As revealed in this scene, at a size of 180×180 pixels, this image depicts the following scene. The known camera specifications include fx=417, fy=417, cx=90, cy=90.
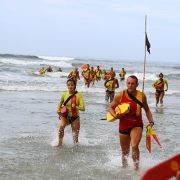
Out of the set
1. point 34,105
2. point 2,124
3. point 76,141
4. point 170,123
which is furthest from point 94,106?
point 76,141

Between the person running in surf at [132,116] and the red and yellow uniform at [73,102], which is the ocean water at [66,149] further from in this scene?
the red and yellow uniform at [73,102]

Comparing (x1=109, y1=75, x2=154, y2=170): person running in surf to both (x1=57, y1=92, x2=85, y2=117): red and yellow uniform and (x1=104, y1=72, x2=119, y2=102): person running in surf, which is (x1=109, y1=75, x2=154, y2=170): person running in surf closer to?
(x1=57, y1=92, x2=85, y2=117): red and yellow uniform

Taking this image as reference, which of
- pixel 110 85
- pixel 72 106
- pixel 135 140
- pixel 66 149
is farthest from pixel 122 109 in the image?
pixel 110 85

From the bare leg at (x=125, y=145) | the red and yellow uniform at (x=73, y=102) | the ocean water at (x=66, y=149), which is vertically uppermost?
the red and yellow uniform at (x=73, y=102)

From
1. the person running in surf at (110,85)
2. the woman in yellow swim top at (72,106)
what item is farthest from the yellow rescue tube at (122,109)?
the person running in surf at (110,85)

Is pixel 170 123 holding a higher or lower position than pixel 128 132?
lower

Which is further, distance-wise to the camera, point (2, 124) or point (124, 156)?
point (2, 124)

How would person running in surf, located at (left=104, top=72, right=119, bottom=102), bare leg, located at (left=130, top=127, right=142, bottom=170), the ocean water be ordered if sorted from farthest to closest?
person running in surf, located at (left=104, top=72, right=119, bottom=102) → the ocean water → bare leg, located at (left=130, top=127, right=142, bottom=170)

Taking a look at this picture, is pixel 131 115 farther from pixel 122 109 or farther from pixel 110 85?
pixel 110 85

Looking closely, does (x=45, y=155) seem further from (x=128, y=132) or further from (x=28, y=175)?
(x=128, y=132)

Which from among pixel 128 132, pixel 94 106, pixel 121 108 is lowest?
pixel 94 106

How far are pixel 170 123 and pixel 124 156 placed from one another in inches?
245

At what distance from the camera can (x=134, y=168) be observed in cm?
695

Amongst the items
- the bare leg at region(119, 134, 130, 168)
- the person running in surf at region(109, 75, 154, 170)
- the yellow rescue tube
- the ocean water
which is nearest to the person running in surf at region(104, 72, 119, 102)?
the ocean water
